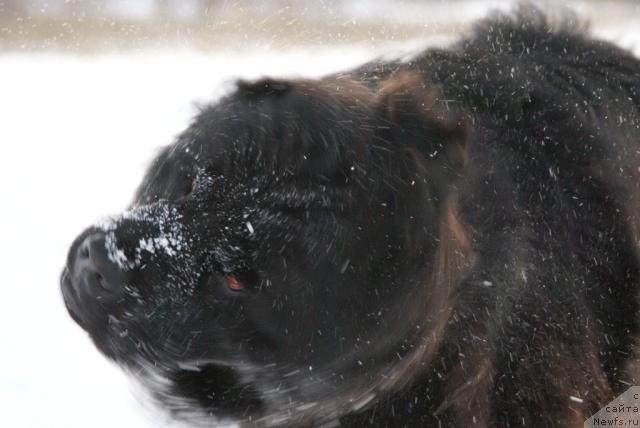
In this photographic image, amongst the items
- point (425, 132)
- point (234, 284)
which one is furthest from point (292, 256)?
point (425, 132)

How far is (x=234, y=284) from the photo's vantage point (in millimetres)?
2285

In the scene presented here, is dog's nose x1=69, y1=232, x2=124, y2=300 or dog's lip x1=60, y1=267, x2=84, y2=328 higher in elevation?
dog's nose x1=69, y1=232, x2=124, y2=300

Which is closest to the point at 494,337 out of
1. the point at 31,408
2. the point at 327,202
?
the point at 327,202

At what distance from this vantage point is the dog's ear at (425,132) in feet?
7.67

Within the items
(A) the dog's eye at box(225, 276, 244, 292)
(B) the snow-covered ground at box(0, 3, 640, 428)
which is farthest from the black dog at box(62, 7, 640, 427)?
(B) the snow-covered ground at box(0, 3, 640, 428)

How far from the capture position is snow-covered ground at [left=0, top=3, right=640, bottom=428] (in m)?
3.81

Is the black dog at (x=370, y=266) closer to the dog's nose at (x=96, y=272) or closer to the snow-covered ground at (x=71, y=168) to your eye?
the dog's nose at (x=96, y=272)

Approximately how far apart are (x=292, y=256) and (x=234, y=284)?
0.65 feet

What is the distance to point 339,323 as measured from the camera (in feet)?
7.57

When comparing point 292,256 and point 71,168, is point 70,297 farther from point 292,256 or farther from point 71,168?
point 71,168

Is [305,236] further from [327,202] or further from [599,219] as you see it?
[599,219]

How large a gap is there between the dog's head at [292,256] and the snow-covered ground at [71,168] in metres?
0.41

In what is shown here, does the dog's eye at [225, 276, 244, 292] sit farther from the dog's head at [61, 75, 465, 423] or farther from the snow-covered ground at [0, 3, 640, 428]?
the snow-covered ground at [0, 3, 640, 428]

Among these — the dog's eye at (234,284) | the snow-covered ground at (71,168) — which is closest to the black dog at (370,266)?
the dog's eye at (234,284)
